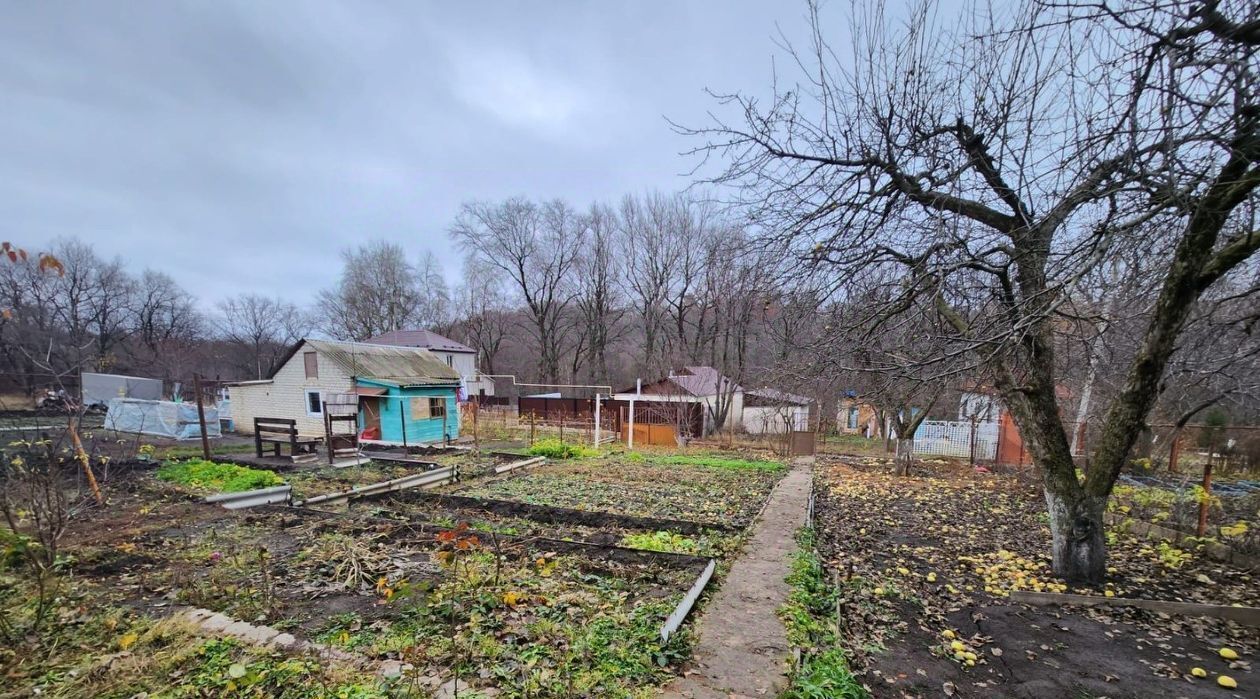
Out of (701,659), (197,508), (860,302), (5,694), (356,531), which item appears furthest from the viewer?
(197,508)

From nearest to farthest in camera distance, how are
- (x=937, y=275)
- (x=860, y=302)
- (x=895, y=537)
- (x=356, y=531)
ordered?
(x=937, y=275) < (x=860, y=302) < (x=356, y=531) < (x=895, y=537)

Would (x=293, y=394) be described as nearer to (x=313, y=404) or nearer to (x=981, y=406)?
(x=313, y=404)

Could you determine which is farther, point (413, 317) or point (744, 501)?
point (413, 317)

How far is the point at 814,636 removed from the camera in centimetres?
381

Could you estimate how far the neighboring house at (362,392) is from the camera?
1745cm

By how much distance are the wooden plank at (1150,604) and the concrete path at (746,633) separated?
7.64 feet

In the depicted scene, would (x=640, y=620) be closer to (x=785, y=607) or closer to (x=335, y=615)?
(x=785, y=607)

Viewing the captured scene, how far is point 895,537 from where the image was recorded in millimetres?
6844

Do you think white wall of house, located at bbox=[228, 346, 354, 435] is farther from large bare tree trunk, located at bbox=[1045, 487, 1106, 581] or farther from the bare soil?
large bare tree trunk, located at bbox=[1045, 487, 1106, 581]

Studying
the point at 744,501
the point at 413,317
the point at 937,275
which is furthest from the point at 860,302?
the point at 413,317

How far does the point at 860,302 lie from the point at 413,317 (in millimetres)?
45600

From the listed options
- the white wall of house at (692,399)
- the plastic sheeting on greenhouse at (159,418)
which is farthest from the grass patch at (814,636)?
the plastic sheeting on greenhouse at (159,418)

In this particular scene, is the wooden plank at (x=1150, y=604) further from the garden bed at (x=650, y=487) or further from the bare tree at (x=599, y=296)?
the bare tree at (x=599, y=296)

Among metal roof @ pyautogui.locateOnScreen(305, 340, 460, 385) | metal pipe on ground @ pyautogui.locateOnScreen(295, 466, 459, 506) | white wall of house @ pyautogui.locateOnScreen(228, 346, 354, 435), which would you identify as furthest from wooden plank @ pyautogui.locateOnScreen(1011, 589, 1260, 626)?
white wall of house @ pyautogui.locateOnScreen(228, 346, 354, 435)
